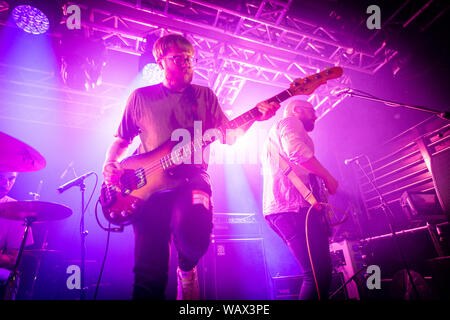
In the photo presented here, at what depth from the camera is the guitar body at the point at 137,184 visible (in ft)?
5.73

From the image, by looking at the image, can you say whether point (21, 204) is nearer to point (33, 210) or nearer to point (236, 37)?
point (33, 210)

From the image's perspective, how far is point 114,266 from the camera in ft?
19.0

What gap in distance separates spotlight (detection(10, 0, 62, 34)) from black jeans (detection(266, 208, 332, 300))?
5644 mm

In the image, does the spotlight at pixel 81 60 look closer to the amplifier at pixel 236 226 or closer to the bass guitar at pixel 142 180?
the amplifier at pixel 236 226

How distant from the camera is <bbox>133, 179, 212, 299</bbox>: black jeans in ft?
4.93

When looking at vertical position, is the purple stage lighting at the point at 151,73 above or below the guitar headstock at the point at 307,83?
above

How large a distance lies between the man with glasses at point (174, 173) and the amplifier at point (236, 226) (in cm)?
348

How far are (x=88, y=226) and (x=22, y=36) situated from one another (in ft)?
16.2

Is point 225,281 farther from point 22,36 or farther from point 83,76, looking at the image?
point 22,36

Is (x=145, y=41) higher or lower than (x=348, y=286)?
higher

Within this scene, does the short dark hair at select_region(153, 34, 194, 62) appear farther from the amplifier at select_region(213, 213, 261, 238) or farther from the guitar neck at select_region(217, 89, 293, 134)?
the amplifier at select_region(213, 213, 261, 238)

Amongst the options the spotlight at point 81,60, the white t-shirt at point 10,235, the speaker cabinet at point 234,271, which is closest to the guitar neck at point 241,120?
the speaker cabinet at point 234,271
